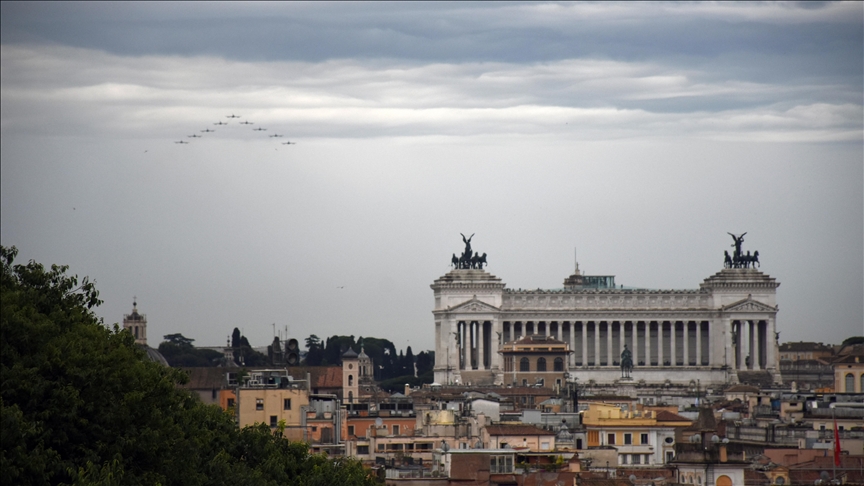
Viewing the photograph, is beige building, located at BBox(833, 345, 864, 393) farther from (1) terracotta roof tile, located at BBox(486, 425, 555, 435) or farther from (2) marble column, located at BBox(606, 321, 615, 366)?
(1) terracotta roof tile, located at BBox(486, 425, 555, 435)

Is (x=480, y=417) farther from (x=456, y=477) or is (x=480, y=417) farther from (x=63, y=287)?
(x=63, y=287)

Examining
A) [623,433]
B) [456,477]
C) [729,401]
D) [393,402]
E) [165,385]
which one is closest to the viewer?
[165,385]

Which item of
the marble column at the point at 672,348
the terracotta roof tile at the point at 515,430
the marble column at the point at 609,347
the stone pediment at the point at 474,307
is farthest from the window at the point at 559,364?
the terracotta roof tile at the point at 515,430

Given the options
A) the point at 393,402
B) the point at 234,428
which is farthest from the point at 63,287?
the point at 393,402

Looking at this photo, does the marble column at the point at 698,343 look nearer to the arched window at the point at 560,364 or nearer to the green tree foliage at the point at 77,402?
the arched window at the point at 560,364

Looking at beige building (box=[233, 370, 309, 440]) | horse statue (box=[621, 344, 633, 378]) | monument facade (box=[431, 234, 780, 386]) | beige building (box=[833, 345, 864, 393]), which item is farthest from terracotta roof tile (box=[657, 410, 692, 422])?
monument facade (box=[431, 234, 780, 386])

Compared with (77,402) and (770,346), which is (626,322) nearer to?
(770,346)
